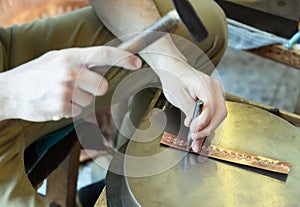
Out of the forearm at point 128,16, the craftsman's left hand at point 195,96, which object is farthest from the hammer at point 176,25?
the forearm at point 128,16

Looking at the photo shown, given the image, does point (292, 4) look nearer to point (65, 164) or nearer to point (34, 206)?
point (65, 164)

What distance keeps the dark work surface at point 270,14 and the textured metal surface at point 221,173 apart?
0.43 meters

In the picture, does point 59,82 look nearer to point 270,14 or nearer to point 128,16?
point 128,16

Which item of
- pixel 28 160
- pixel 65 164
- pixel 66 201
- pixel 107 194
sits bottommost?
pixel 66 201

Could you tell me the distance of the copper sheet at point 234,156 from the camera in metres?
0.73

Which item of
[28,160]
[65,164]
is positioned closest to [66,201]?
[65,164]

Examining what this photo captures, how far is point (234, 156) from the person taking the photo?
0.74 meters

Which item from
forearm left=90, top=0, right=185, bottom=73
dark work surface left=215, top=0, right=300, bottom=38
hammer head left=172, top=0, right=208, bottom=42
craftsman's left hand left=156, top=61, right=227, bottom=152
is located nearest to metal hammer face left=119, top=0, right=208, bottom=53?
hammer head left=172, top=0, right=208, bottom=42

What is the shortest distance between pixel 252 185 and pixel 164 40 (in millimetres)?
305

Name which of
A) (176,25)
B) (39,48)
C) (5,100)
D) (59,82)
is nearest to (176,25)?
(176,25)

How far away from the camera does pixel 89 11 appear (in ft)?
3.42

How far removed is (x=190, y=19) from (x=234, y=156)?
266 mm

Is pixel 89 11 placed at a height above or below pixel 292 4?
above

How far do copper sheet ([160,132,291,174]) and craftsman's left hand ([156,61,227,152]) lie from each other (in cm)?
2
